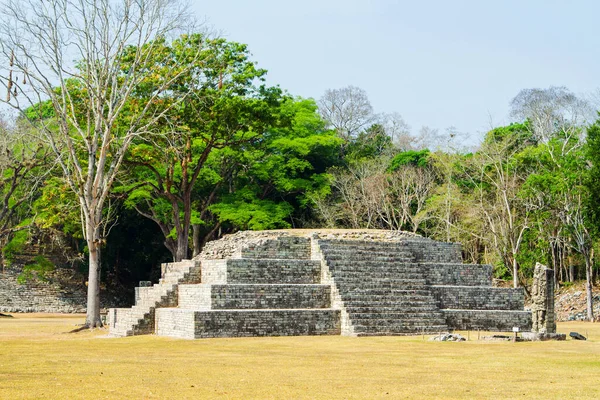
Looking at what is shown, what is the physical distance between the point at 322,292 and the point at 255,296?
215 cm

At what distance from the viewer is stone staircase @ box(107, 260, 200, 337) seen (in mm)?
24984

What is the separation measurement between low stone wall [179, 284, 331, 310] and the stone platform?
3 centimetres

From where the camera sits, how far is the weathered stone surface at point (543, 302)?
23.0 m

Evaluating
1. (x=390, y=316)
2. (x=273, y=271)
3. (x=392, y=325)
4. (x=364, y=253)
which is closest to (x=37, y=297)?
(x=273, y=271)

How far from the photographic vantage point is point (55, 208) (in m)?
38.0

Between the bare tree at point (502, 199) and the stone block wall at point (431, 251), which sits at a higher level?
the bare tree at point (502, 199)

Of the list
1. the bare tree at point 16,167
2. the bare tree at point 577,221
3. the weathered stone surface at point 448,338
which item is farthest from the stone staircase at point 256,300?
the bare tree at point 577,221

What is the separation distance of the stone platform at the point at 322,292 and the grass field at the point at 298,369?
1.35 meters

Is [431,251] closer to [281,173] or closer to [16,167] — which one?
[281,173]

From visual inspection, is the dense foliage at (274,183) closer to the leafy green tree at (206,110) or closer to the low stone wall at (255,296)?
the leafy green tree at (206,110)

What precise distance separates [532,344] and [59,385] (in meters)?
13.0

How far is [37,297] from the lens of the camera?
46.8 meters

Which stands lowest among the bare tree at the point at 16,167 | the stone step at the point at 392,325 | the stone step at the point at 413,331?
the stone step at the point at 413,331

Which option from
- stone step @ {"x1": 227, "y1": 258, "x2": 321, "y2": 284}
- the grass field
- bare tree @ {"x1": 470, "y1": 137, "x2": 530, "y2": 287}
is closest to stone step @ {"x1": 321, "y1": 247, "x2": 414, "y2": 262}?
stone step @ {"x1": 227, "y1": 258, "x2": 321, "y2": 284}
